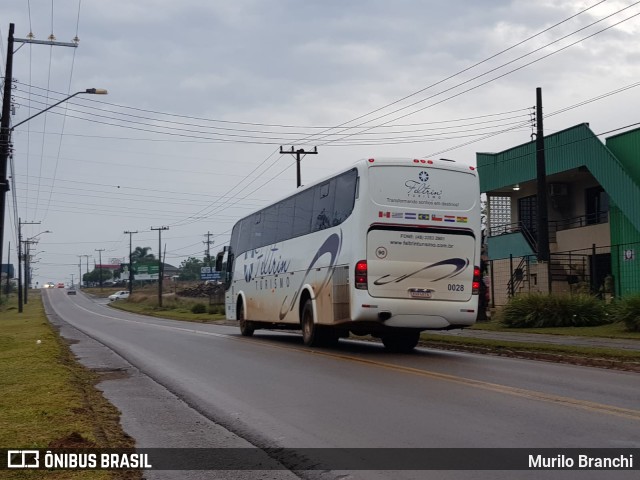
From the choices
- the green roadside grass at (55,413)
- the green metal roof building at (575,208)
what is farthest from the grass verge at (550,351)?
the green metal roof building at (575,208)

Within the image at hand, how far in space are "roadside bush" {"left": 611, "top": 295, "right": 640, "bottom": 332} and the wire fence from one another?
249 inches

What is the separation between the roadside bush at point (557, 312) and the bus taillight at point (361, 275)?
1062 centimetres

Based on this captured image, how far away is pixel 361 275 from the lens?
52.1ft

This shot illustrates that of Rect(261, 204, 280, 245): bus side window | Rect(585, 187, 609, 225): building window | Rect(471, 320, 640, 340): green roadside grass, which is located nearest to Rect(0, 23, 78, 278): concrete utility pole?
Rect(261, 204, 280, 245): bus side window

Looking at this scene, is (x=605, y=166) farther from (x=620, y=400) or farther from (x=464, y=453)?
(x=464, y=453)

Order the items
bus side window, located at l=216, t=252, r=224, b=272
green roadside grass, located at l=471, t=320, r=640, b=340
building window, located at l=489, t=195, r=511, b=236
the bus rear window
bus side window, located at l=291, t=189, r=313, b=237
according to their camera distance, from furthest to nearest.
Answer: building window, located at l=489, t=195, r=511, b=236
bus side window, located at l=216, t=252, r=224, b=272
green roadside grass, located at l=471, t=320, r=640, b=340
bus side window, located at l=291, t=189, r=313, b=237
the bus rear window

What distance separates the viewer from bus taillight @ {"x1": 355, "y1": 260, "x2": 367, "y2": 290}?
52.0ft

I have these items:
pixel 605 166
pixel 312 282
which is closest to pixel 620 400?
pixel 312 282

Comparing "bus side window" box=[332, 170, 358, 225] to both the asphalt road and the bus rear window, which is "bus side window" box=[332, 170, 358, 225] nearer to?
the bus rear window

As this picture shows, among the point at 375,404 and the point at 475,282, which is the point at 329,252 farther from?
the point at 375,404

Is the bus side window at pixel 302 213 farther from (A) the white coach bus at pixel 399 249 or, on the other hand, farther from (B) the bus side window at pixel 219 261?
(B) the bus side window at pixel 219 261

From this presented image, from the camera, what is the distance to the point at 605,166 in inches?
1234

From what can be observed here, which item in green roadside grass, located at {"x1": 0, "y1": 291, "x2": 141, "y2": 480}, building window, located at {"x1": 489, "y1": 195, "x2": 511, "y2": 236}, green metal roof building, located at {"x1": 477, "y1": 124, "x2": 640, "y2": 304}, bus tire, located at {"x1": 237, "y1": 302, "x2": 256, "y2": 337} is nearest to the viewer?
green roadside grass, located at {"x1": 0, "y1": 291, "x2": 141, "y2": 480}

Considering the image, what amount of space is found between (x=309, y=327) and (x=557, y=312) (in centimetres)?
978
